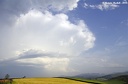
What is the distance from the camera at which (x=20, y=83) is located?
44.1 m

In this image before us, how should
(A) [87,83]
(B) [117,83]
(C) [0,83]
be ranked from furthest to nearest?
1. (B) [117,83]
2. (A) [87,83]
3. (C) [0,83]

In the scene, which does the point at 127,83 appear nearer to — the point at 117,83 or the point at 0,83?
the point at 117,83

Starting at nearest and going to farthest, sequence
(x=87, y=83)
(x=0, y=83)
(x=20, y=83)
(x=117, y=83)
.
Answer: (x=0, y=83) < (x=20, y=83) < (x=87, y=83) < (x=117, y=83)

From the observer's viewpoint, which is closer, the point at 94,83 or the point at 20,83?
the point at 20,83

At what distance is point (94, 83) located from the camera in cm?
5697

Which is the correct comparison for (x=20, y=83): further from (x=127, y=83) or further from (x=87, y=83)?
(x=127, y=83)

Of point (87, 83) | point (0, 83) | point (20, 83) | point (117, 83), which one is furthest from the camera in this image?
point (117, 83)

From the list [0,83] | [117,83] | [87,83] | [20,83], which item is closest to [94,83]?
[87,83]

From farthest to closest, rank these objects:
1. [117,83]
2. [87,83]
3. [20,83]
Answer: [117,83]
[87,83]
[20,83]

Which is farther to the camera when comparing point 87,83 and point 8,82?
point 87,83

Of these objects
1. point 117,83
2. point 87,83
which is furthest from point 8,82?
point 117,83

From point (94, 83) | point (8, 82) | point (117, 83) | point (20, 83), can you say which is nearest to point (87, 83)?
point (94, 83)

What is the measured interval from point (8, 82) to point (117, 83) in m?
32.5

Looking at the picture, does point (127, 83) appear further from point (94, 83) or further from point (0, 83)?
point (0, 83)
